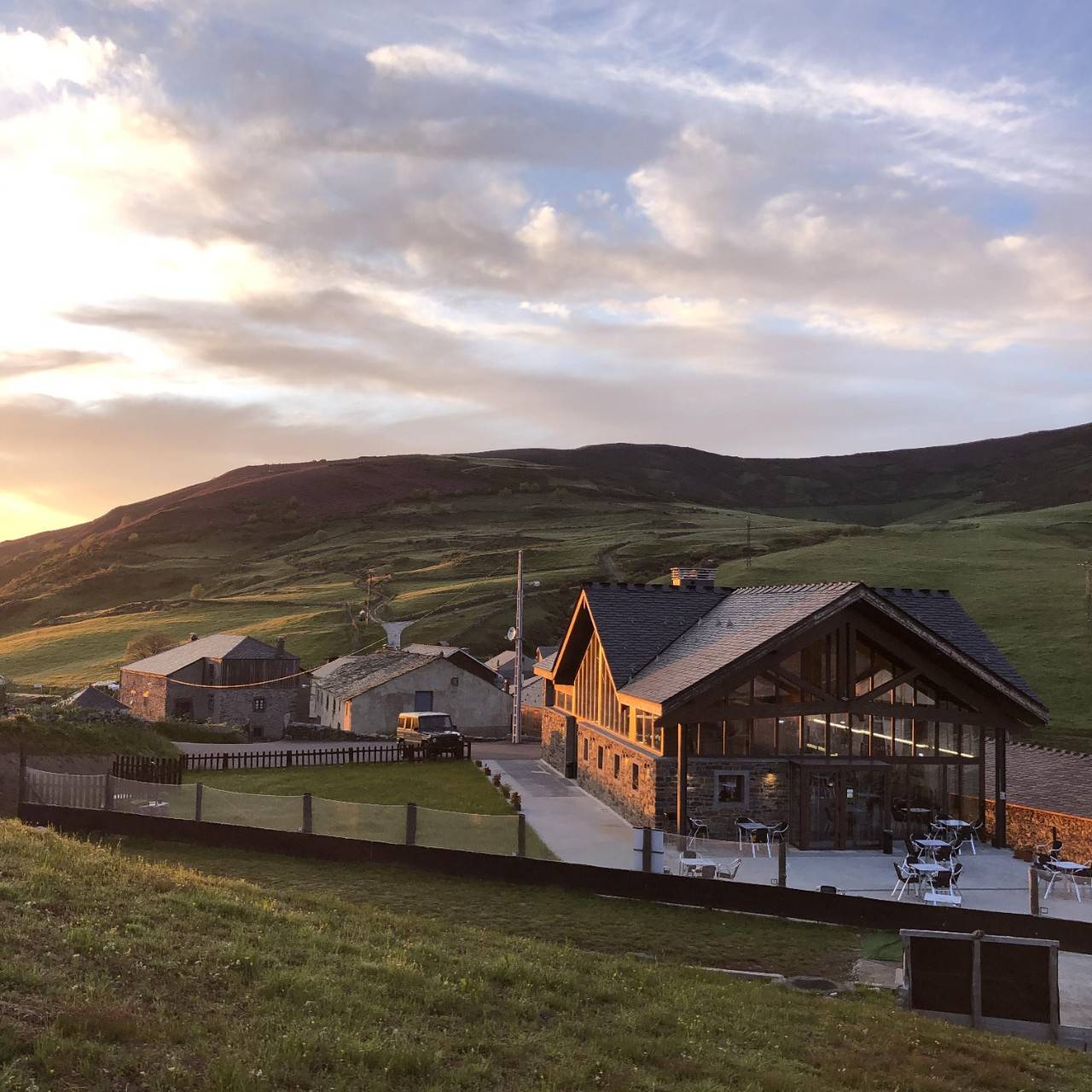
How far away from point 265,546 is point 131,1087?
19221 cm

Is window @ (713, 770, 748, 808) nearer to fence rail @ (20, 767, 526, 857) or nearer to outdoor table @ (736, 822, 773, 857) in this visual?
outdoor table @ (736, 822, 773, 857)

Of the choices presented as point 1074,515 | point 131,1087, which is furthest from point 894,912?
point 1074,515

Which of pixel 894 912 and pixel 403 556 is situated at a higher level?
pixel 403 556

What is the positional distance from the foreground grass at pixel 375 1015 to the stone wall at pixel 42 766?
1493 cm

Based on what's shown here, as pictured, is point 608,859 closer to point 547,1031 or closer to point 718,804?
point 718,804

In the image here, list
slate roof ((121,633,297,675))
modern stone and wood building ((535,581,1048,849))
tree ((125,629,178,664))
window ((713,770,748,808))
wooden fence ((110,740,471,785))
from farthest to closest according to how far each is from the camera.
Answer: tree ((125,629,178,664))
slate roof ((121,633,297,675))
wooden fence ((110,740,471,785))
window ((713,770,748,808))
modern stone and wood building ((535,581,1048,849))

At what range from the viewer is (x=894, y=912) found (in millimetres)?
19297

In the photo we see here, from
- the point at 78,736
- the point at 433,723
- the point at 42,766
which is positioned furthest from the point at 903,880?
the point at 433,723

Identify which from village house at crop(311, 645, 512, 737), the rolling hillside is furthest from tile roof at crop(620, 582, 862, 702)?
village house at crop(311, 645, 512, 737)

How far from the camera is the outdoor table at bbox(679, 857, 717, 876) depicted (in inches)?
872

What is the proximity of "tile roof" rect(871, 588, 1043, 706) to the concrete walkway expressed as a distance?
1036cm

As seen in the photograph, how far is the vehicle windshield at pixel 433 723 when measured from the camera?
5247 cm

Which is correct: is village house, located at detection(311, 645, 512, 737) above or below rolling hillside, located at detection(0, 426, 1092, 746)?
below

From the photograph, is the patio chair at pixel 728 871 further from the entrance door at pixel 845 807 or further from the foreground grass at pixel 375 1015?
the foreground grass at pixel 375 1015
